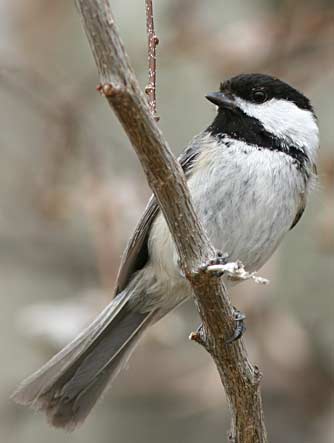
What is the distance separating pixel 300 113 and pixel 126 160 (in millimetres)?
1492

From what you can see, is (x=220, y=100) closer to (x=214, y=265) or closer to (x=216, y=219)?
(x=216, y=219)

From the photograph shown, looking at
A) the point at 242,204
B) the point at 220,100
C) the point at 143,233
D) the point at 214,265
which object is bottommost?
the point at 214,265

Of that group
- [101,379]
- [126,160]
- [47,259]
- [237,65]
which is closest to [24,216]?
[47,259]

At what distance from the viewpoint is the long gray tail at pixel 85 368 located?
8.59 ft

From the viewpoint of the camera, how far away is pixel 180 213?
1948 mm

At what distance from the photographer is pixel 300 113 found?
3.04 m

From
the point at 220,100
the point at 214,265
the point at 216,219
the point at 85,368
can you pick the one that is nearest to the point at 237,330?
the point at 214,265

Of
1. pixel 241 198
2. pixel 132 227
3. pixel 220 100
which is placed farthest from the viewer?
pixel 132 227

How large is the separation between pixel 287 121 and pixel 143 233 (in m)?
0.63

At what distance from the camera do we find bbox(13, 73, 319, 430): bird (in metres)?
2.74

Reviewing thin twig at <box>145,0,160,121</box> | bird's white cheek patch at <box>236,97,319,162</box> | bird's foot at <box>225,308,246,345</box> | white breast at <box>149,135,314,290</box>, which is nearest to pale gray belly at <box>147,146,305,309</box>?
white breast at <box>149,135,314,290</box>

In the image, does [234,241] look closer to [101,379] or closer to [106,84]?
[101,379]

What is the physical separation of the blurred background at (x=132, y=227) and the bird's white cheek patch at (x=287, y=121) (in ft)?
2.19

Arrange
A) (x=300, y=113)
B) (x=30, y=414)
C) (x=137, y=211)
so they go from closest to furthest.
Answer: (x=300, y=113), (x=137, y=211), (x=30, y=414)
